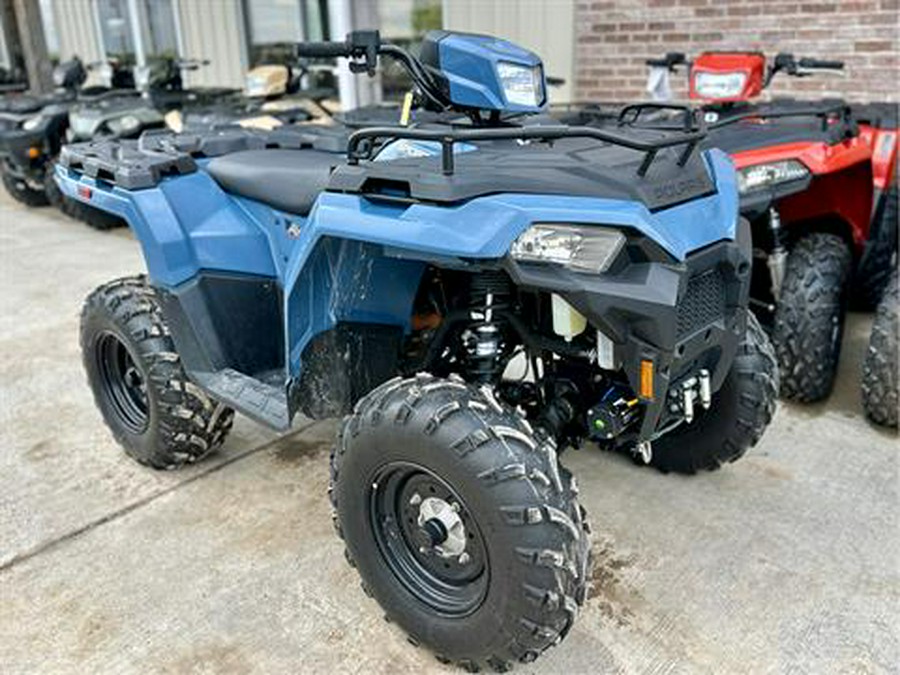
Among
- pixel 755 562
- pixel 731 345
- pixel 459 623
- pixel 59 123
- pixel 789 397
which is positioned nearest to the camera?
pixel 459 623

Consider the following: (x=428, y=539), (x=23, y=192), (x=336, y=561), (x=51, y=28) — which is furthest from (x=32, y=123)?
(x=51, y=28)

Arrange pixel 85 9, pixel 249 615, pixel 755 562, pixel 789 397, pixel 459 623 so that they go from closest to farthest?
pixel 459 623
pixel 249 615
pixel 755 562
pixel 789 397
pixel 85 9

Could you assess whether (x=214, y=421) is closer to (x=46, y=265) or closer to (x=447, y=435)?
(x=447, y=435)

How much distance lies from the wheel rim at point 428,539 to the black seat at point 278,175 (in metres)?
0.88

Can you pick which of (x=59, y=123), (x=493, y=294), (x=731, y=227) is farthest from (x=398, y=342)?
(x=59, y=123)

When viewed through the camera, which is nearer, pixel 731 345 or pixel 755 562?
pixel 731 345

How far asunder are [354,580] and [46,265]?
4.72 m

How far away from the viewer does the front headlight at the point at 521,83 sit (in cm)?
222

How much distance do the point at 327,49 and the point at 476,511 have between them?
1.23 metres

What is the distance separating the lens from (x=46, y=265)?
240 inches

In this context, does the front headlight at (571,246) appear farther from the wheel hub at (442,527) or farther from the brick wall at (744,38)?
the brick wall at (744,38)

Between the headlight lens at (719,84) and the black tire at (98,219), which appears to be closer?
the headlight lens at (719,84)

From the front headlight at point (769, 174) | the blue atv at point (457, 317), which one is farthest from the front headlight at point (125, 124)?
the front headlight at point (769, 174)

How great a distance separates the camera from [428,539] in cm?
202
